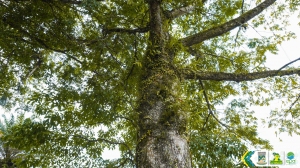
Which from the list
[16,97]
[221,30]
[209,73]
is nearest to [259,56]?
[221,30]

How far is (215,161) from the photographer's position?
262 centimetres

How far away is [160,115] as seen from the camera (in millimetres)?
2127

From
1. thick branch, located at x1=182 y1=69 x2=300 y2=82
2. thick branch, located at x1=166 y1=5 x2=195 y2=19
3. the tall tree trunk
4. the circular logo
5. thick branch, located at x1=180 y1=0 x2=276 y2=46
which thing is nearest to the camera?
the tall tree trunk

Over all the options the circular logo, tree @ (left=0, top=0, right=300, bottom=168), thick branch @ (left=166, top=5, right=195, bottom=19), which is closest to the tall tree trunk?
tree @ (left=0, top=0, right=300, bottom=168)

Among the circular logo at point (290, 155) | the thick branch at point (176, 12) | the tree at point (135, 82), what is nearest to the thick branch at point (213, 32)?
the tree at point (135, 82)

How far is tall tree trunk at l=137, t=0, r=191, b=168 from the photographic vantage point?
183 cm

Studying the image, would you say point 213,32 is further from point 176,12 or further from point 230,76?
point 176,12

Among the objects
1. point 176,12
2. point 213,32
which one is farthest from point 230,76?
point 176,12

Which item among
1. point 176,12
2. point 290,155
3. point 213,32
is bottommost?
point 290,155

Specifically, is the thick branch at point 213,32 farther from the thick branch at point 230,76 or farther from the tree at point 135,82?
the thick branch at point 230,76

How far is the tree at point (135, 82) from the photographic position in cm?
224

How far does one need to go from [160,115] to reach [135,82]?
5.23 ft

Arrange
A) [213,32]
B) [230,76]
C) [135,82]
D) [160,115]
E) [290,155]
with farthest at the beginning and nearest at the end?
[135,82] < [213,32] < [230,76] < [290,155] < [160,115]

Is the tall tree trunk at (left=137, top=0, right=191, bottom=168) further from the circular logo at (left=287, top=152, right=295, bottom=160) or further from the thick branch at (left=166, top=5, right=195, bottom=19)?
the circular logo at (left=287, top=152, right=295, bottom=160)
